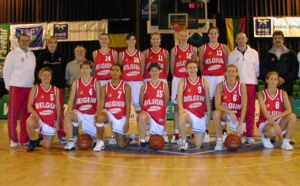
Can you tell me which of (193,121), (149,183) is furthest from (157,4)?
(149,183)

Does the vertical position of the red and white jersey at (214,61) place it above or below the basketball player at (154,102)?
above

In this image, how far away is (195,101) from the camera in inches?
185

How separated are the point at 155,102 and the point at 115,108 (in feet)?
1.91

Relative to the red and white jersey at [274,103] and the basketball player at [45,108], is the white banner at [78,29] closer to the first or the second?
the basketball player at [45,108]

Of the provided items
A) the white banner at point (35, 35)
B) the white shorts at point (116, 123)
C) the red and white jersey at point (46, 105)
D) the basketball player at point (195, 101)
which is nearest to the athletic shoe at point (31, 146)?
the red and white jersey at point (46, 105)

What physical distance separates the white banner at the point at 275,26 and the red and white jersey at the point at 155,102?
9.54m

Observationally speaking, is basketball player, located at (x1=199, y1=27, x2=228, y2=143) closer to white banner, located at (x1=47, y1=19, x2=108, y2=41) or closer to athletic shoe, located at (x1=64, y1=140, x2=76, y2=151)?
athletic shoe, located at (x1=64, y1=140, x2=76, y2=151)

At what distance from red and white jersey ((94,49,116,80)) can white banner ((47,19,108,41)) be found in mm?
8155

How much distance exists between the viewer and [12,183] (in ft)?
9.12

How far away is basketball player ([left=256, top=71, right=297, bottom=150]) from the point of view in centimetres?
459

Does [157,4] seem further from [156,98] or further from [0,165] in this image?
[0,165]

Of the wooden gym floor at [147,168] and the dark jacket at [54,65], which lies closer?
the wooden gym floor at [147,168]

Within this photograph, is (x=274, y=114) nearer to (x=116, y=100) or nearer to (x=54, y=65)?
(x=116, y=100)

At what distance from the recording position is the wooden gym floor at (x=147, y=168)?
2.83 metres
